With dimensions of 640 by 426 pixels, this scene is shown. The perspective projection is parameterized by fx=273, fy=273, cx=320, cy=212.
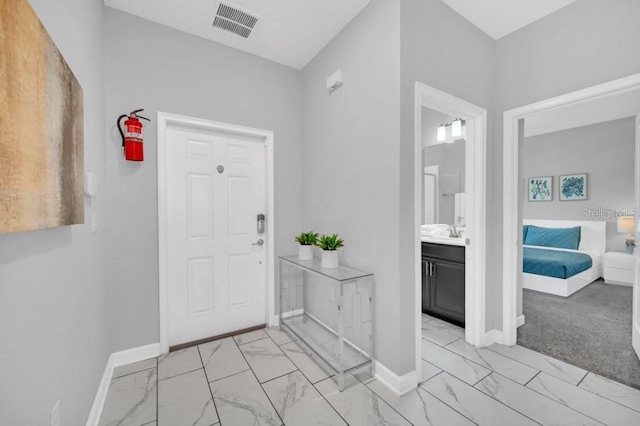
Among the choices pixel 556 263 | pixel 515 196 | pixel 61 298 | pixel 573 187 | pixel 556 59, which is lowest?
pixel 556 263

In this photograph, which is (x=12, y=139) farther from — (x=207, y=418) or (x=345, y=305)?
(x=345, y=305)

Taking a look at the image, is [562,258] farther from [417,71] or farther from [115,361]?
[115,361]

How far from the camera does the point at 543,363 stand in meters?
2.17

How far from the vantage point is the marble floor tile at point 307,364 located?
2035 mm

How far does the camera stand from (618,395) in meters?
1.79

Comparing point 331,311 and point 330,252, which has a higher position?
→ point 330,252

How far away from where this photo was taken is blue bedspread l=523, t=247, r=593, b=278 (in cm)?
373

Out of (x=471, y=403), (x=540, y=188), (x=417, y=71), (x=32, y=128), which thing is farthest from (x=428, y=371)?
(x=540, y=188)

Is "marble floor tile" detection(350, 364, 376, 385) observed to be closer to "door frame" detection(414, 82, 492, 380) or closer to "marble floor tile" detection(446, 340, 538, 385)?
"marble floor tile" detection(446, 340, 538, 385)

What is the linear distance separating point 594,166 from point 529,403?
16.7 feet

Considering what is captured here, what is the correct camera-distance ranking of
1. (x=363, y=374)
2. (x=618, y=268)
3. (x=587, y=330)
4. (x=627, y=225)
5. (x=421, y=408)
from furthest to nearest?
(x=618, y=268) < (x=627, y=225) < (x=587, y=330) < (x=363, y=374) < (x=421, y=408)

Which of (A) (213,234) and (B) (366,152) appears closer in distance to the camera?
(B) (366,152)

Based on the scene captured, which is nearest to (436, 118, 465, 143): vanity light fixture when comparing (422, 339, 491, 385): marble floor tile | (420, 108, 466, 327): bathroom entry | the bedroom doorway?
(420, 108, 466, 327): bathroom entry

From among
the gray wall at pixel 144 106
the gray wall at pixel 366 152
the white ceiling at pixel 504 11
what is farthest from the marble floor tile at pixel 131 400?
the white ceiling at pixel 504 11
